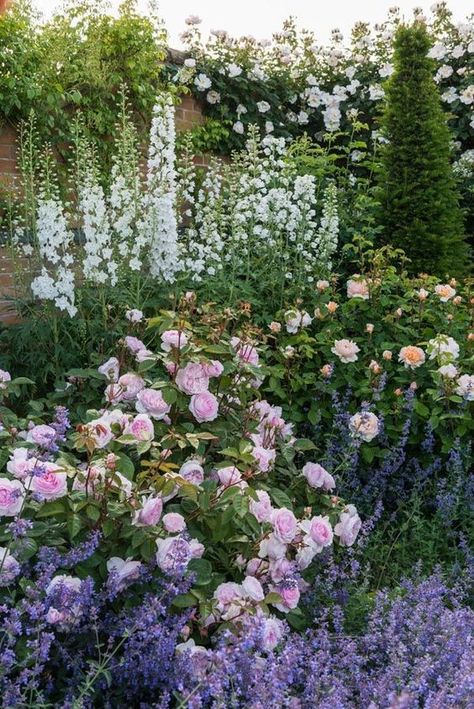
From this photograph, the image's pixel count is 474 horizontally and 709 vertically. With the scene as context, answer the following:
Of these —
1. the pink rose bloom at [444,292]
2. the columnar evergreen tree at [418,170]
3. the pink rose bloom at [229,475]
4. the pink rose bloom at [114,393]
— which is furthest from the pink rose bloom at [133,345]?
the columnar evergreen tree at [418,170]

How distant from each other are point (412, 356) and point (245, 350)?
3.36 ft

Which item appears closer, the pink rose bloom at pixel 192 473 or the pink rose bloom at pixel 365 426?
the pink rose bloom at pixel 192 473

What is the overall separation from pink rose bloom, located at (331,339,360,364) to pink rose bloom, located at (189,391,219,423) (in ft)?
4.00

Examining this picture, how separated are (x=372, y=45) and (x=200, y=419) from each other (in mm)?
6140

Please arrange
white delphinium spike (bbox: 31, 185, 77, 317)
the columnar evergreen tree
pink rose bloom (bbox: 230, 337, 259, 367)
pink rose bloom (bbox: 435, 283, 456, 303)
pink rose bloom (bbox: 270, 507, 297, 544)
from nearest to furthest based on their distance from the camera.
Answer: pink rose bloom (bbox: 270, 507, 297, 544), pink rose bloom (bbox: 230, 337, 259, 367), white delphinium spike (bbox: 31, 185, 77, 317), pink rose bloom (bbox: 435, 283, 456, 303), the columnar evergreen tree

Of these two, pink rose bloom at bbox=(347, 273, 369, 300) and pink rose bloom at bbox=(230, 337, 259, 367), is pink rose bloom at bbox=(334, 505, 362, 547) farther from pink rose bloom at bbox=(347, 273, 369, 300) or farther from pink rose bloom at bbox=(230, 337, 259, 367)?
pink rose bloom at bbox=(347, 273, 369, 300)

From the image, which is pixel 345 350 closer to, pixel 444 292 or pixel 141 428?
pixel 444 292

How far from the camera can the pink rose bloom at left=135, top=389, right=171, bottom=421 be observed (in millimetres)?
2369

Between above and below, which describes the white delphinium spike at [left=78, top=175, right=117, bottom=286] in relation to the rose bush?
above

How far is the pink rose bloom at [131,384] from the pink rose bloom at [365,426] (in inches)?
35.1

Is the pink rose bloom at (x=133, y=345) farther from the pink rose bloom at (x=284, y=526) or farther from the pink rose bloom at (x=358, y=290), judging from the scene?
the pink rose bloom at (x=358, y=290)

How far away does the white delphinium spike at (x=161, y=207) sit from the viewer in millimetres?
3483

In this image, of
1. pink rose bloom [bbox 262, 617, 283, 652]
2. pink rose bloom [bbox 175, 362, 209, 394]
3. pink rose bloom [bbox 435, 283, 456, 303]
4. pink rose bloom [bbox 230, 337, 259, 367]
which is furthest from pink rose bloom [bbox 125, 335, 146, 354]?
pink rose bloom [bbox 435, 283, 456, 303]

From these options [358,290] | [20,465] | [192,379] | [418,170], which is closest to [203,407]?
[192,379]
